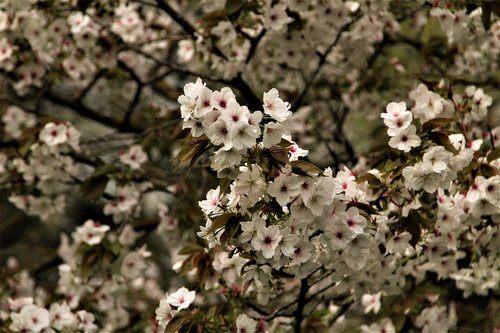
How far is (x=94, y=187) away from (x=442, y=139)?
78.6 inches

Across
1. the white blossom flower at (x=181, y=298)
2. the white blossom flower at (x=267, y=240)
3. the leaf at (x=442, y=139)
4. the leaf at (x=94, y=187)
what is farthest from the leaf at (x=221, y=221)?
the leaf at (x=94, y=187)

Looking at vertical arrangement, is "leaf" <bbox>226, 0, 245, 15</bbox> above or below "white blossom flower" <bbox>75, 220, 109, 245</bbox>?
above

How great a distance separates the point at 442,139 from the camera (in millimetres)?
3043

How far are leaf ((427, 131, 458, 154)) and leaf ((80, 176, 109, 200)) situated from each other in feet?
6.23

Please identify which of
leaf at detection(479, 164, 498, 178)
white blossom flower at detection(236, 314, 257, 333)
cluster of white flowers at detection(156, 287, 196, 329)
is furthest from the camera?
leaf at detection(479, 164, 498, 178)

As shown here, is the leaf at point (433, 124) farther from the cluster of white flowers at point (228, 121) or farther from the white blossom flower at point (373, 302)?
the white blossom flower at point (373, 302)

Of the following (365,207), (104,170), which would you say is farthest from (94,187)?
(365,207)

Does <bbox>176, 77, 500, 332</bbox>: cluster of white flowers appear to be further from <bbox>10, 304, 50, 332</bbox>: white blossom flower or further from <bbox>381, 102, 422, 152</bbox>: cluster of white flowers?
<bbox>10, 304, 50, 332</bbox>: white blossom flower

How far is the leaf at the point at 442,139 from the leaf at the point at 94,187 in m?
1.90

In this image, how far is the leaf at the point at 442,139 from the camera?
3.00 metres

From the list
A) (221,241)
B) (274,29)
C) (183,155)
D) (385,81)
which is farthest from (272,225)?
(385,81)

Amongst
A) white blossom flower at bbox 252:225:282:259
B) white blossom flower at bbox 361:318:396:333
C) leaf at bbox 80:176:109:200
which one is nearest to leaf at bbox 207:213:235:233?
white blossom flower at bbox 252:225:282:259

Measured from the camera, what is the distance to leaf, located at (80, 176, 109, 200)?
14.2 feet

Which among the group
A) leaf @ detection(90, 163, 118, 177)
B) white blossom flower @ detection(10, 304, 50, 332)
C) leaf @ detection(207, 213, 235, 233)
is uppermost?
leaf @ detection(207, 213, 235, 233)
